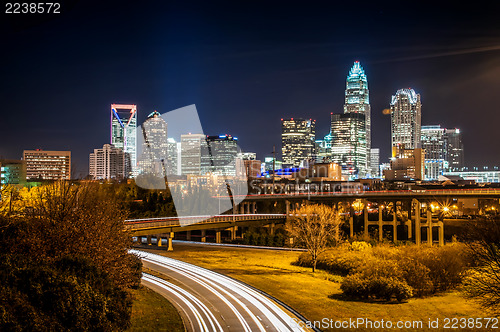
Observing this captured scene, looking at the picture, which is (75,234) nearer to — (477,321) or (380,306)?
(380,306)

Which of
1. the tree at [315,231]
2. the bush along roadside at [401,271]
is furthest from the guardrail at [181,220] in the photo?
the bush along roadside at [401,271]

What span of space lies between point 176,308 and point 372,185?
12737 centimetres

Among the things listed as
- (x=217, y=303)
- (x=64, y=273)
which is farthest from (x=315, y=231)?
(x=64, y=273)

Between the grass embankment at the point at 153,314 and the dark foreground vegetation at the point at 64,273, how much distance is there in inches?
74.1

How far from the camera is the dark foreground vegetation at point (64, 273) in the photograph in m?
15.0

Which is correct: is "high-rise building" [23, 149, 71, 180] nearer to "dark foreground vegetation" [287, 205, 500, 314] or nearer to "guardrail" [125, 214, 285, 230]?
"guardrail" [125, 214, 285, 230]

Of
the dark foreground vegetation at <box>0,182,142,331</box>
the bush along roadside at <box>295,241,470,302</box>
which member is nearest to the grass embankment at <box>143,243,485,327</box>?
the bush along roadside at <box>295,241,470,302</box>

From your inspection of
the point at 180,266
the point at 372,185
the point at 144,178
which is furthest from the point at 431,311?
the point at 372,185

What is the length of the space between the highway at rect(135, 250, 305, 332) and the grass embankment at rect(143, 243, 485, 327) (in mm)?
1417

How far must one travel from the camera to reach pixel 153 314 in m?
21.4

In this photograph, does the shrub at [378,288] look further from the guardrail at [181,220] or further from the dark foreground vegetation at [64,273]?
the guardrail at [181,220]

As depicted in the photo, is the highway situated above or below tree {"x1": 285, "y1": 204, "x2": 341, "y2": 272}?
below

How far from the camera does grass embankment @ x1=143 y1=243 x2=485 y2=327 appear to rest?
74.3 ft

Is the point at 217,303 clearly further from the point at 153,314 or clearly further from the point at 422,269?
the point at 422,269
